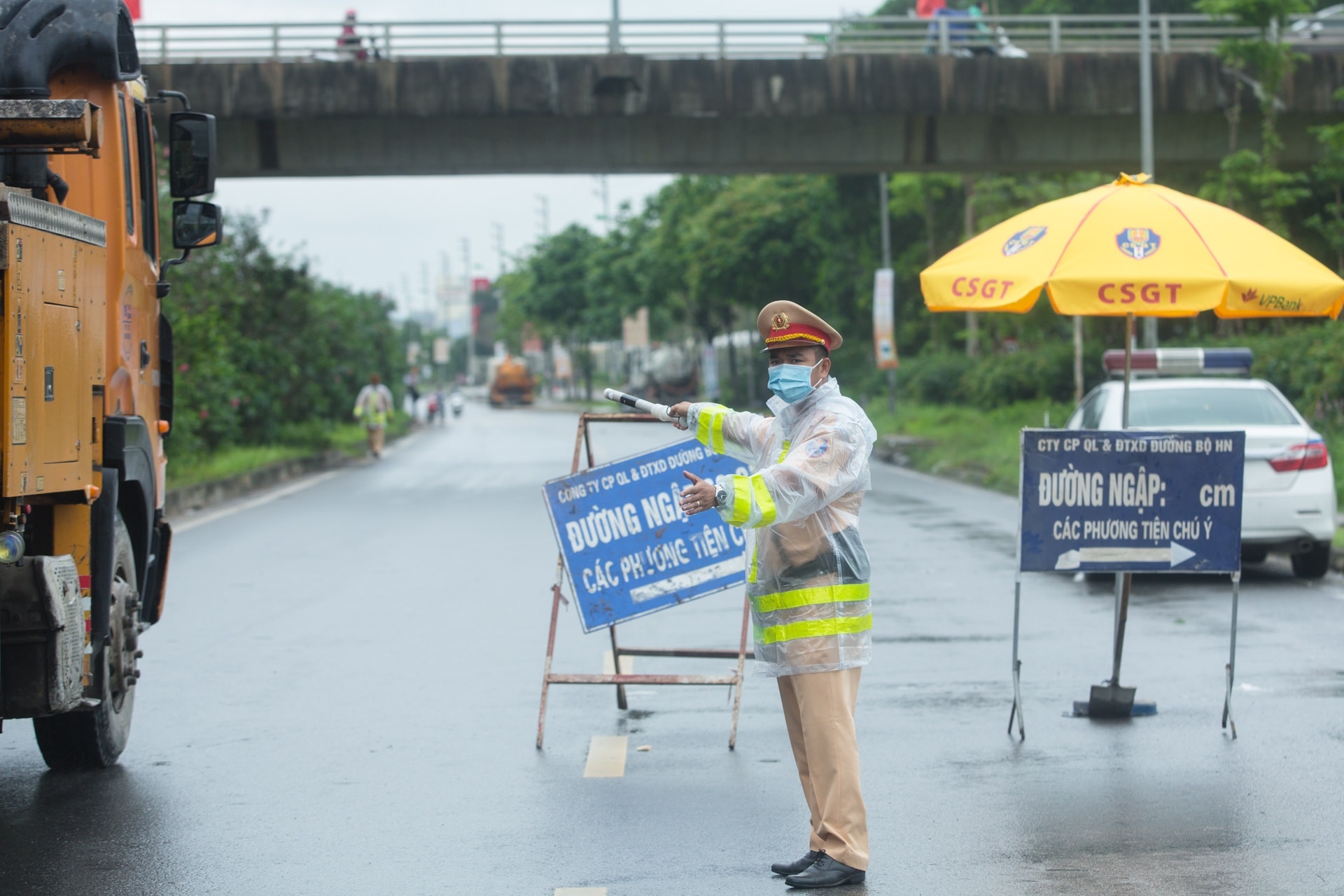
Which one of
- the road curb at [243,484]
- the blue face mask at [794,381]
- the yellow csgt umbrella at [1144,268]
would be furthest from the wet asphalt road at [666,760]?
the road curb at [243,484]

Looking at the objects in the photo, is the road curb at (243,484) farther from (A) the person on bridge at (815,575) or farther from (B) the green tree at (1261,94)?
(B) the green tree at (1261,94)

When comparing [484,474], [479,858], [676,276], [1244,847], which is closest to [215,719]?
[479,858]

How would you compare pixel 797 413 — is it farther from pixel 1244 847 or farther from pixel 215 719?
pixel 215 719

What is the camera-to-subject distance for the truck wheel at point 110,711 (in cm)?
623

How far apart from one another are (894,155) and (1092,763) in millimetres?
22290

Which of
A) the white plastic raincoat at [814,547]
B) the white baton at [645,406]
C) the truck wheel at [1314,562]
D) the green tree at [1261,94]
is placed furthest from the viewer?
the green tree at [1261,94]

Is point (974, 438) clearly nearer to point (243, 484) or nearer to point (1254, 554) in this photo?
point (243, 484)

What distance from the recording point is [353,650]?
9305 millimetres

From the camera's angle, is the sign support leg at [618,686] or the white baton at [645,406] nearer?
the white baton at [645,406]

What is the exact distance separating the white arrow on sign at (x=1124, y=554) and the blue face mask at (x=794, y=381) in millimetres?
2633

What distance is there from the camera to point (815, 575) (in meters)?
4.98

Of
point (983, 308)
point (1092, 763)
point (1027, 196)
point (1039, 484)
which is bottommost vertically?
point (1092, 763)

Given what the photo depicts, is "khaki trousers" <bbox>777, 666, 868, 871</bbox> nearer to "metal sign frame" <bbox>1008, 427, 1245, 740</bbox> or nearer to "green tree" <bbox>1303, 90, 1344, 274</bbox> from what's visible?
"metal sign frame" <bbox>1008, 427, 1245, 740</bbox>

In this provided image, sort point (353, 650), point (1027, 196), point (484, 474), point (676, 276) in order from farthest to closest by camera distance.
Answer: point (676, 276)
point (1027, 196)
point (484, 474)
point (353, 650)
